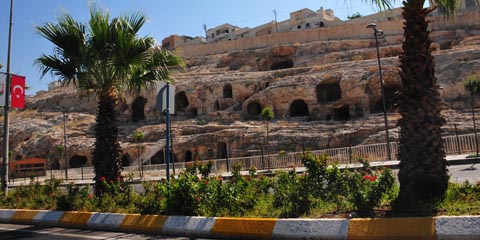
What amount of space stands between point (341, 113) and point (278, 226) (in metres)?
36.0

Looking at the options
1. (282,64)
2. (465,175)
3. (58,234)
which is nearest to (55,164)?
(282,64)

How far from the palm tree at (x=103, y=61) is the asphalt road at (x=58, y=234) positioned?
1803 mm

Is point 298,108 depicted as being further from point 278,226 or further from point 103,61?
point 278,226

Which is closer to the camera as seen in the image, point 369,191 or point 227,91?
point 369,191

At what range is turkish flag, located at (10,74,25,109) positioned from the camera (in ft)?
45.7

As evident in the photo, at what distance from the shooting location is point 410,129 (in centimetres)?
621

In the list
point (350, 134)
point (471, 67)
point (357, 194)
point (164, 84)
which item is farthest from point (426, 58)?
point (471, 67)

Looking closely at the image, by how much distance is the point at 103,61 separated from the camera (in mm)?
10500

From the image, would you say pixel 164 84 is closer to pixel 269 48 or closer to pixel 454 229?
pixel 454 229

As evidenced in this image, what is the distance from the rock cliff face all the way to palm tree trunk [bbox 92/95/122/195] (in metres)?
20.0

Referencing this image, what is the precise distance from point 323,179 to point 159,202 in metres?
3.37

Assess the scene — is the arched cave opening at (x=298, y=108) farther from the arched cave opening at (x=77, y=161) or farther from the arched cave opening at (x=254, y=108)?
the arched cave opening at (x=77, y=161)

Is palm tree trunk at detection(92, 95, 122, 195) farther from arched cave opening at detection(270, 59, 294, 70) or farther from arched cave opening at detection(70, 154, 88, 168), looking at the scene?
arched cave opening at detection(270, 59, 294, 70)

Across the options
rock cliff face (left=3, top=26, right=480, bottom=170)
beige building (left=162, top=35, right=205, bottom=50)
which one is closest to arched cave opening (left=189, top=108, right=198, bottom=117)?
rock cliff face (left=3, top=26, right=480, bottom=170)
